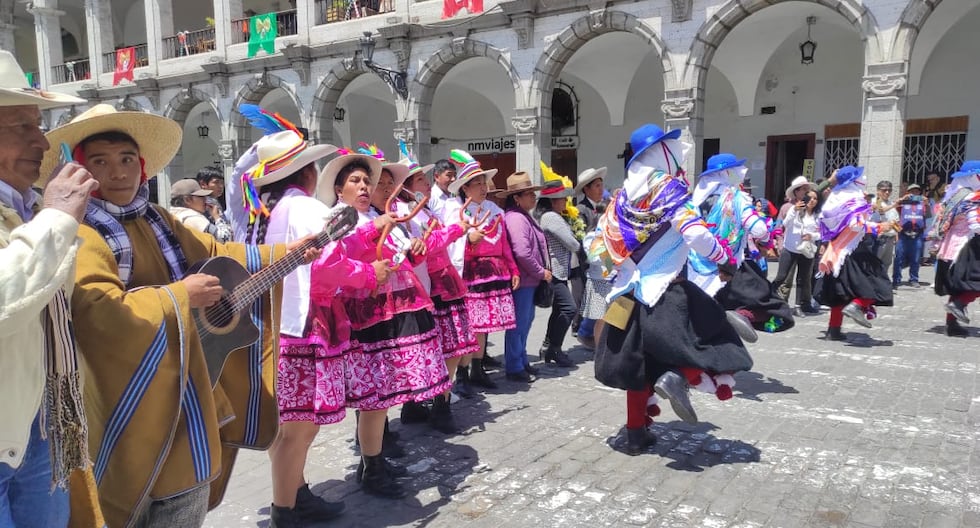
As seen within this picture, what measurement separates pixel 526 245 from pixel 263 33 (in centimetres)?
1416

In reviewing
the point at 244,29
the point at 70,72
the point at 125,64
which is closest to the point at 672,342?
the point at 244,29

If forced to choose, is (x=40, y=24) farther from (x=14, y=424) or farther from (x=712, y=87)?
(x=14, y=424)

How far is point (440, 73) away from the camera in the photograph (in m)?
14.7

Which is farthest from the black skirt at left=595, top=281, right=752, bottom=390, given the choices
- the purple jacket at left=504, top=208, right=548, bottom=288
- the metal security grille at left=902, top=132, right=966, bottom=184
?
the metal security grille at left=902, top=132, right=966, bottom=184

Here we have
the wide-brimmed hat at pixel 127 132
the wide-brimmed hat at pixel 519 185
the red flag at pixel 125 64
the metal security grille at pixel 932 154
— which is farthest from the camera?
the red flag at pixel 125 64

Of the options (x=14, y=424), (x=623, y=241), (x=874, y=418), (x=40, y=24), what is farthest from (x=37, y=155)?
(x=40, y=24)

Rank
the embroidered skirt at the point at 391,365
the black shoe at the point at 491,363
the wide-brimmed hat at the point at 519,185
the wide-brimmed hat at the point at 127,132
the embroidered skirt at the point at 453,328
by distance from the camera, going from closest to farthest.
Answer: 1. the wide-brimmed hat at the point at 127,132
2. the embroidered skirt at the point at 391,365
3. the embroidered skirt at the point at 453,328
4. the wide-brimmed hat at the point at 519,185
5. the black shoe at the point at 491,363

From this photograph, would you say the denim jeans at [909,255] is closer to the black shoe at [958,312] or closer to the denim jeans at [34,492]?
the black shoe at [958,312]

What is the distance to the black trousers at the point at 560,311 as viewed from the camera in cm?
604

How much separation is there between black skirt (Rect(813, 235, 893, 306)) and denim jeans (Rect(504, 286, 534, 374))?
338 centimetres

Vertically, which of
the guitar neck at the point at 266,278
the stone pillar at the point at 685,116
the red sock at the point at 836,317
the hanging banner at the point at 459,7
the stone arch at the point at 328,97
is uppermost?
the hanging banner at the point at 459,7

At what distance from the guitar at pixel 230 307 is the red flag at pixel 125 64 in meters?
21.2

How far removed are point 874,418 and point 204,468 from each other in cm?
437

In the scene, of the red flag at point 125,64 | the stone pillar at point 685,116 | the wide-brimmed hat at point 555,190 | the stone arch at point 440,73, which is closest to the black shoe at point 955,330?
the wide-brimmed hat at point 555,190
